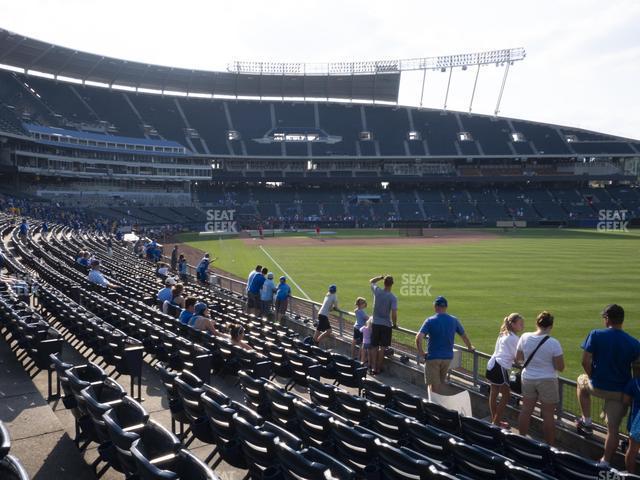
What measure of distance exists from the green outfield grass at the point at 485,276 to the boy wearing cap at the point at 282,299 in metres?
3.67

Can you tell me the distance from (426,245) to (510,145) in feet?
143

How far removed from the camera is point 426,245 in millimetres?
41312

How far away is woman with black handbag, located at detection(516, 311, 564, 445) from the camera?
6.00 metres

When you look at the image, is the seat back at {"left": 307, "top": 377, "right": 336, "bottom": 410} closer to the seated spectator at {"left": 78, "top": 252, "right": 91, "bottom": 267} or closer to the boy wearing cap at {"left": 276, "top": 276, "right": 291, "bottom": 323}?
the boy wearing cap at {"left": 276, "top": 276, "right": 291, "bottom": 323}

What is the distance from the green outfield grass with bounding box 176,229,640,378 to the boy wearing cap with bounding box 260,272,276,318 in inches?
160

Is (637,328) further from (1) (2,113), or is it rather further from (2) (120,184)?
(2) (120,184)

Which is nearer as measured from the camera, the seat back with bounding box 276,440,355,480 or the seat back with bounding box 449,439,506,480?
the seat back with bounding box 276,440,355,480

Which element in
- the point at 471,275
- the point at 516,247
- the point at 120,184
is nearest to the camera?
the point at 471,275

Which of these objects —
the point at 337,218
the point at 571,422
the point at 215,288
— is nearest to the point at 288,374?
the point at 571,422

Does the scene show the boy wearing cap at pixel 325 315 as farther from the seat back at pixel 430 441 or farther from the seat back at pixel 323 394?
the seat back at pixel 430 441

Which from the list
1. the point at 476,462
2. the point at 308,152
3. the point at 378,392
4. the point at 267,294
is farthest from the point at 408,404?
the point at 308,152

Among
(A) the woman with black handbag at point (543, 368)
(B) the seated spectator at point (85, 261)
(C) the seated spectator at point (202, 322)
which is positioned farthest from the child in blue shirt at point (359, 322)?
(B) the seated spectator at point (85, 261)

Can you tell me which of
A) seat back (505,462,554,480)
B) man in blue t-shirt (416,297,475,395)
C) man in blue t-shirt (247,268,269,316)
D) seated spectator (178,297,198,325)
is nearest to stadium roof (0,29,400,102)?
man in blue t-shirt (247,268,269,316)

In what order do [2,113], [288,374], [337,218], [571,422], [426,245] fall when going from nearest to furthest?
[571,422] < [288,374] < [426,245] < [2,113] < [337,218]
